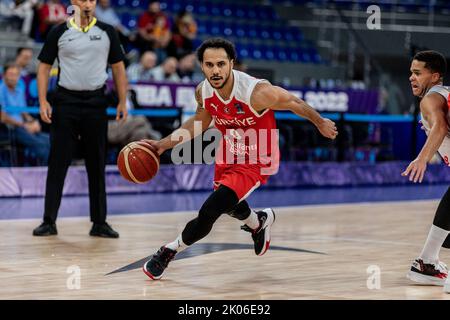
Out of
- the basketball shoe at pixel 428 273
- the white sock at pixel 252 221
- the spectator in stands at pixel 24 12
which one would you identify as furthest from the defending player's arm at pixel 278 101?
the spectator in stands at pixel 24 12

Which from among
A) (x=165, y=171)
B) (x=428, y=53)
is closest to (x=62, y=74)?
(x=428, y=53)

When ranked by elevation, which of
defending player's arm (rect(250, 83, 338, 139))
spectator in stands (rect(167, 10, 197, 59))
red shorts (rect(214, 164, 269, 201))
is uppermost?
spectator in stands (rect(167, 10, 197, 59))

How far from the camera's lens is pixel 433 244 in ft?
20.6

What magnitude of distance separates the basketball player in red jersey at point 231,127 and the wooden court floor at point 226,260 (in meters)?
0.37

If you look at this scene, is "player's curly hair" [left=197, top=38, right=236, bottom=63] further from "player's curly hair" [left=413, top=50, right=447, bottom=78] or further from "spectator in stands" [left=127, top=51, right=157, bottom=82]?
"spectator in stands" [left=127, top=51, right=157, bottom=82]

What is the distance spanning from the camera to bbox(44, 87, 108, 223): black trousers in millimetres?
8633

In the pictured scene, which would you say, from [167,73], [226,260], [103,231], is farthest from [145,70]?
[226,260]

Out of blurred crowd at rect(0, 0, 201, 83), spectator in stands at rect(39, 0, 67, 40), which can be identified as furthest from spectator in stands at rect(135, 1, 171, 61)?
spectator in stands at rect(39, 0, 67, 40)

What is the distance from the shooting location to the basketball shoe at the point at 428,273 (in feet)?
20.3

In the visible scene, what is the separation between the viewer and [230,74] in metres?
6.51

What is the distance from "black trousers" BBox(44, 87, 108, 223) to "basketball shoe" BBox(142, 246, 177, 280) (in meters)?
2.45

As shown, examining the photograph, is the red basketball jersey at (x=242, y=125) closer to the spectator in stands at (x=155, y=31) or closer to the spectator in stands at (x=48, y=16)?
the spectator in stands at (x=48, y=16)

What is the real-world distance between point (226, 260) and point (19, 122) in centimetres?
590

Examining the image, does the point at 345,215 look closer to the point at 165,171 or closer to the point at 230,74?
the point at 165,171
